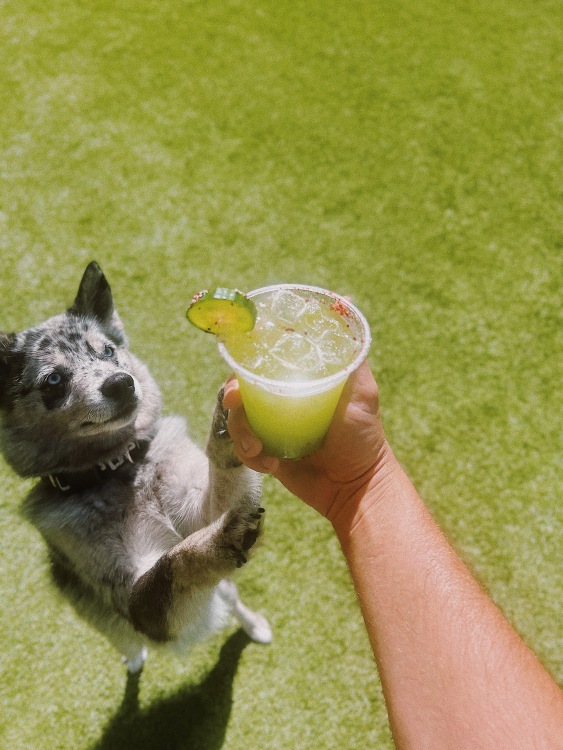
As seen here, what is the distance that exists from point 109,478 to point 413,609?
1.39m

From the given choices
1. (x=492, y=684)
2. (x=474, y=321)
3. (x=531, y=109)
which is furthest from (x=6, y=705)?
(x=531, y=109)

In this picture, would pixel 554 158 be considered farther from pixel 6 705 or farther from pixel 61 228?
pixel 6 705

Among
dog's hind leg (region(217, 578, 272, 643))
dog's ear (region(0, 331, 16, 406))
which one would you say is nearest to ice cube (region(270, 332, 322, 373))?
dog's ear (region(0, 331, 16, 406))

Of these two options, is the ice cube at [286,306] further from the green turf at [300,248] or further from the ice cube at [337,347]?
the green turf at [300,248]

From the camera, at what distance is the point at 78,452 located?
8.25 ft

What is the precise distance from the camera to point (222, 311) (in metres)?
1.55

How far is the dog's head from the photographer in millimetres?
2350

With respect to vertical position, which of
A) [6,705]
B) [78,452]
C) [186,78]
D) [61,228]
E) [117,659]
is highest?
[186,78]

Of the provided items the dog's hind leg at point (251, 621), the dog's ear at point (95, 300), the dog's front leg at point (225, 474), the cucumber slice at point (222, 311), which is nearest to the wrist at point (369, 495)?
the dog's front leg at point (225, 474)

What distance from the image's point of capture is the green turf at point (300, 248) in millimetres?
2924

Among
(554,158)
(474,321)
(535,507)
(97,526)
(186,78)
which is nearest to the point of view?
(97,526)

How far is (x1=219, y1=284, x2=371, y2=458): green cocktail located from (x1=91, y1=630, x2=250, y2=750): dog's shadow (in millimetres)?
1717

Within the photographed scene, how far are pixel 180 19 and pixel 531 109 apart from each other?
11.2 ft

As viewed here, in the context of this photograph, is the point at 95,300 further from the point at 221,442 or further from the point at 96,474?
the point at 221,442
